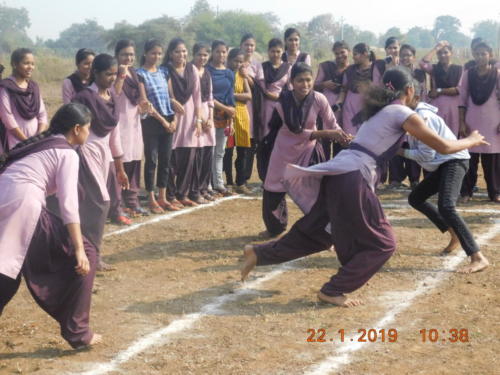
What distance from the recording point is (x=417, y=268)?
6664 mm

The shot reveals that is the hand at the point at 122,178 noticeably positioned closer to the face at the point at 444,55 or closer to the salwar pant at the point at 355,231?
the salwar pant at the point at 355,231

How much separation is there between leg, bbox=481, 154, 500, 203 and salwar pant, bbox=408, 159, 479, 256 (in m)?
3.24

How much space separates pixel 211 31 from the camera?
241 ft

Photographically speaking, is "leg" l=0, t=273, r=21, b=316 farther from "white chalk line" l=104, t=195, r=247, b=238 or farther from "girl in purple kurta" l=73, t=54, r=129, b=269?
"white chalk line" l=104, t=195, r=247, b=238

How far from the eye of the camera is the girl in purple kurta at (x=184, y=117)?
9.34m

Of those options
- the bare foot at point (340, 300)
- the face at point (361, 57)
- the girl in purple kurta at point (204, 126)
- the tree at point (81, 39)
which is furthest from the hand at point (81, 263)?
the tree at point (81, 39)

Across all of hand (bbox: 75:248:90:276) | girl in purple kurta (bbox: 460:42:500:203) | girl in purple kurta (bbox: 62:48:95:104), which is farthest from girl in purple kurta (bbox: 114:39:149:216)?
girl in purple kurta (bbox: 460:42:500:203)

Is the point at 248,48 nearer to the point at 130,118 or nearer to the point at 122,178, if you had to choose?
the point at 130,118

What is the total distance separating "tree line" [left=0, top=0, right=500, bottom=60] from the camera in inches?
2631

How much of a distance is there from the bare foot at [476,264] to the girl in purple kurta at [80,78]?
13.0ft

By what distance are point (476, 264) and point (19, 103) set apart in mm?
4869

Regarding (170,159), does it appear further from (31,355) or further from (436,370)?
(436,370)

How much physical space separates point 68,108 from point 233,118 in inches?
235

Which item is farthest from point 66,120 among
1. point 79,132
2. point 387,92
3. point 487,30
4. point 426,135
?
point 487,30
